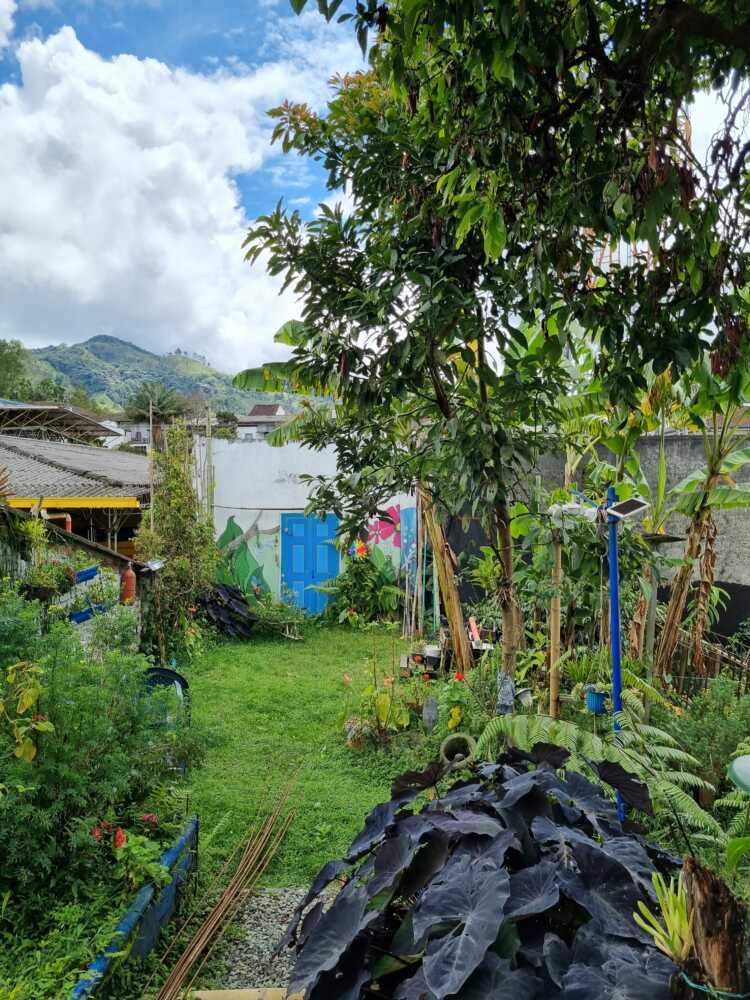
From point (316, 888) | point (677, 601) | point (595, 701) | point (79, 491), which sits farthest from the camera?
point (79, 491)

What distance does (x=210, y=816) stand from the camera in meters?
4.61

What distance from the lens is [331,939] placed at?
5.86ft

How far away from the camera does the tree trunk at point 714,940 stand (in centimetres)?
132

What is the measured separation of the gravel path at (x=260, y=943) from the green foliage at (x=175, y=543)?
513 centimetres

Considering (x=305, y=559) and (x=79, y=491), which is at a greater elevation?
(x=79, y=491)

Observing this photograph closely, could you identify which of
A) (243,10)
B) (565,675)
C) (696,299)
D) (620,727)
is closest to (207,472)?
(565,675)

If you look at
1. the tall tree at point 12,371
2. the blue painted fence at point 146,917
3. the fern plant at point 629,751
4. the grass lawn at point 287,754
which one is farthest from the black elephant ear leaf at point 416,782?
the tall tree at point 12,371

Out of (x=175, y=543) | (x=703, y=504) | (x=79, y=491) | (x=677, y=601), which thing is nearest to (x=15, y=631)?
(x=677, y=601)

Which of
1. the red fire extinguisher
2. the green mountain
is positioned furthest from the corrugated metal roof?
the green mountain

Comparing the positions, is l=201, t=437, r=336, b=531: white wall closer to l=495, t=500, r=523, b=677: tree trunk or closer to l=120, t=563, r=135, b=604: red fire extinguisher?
l=120, t=563, r=135, b=604: red fire extinguisher

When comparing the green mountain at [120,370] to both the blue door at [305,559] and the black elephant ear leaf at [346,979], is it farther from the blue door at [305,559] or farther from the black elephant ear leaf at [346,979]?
the black elephant ear leaf at [346,979]

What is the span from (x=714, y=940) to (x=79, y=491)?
935cm

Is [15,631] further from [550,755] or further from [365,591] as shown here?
[365,591]

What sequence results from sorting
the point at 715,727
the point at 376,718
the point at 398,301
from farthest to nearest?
the point at 376,718, the point at 715,727, the point at 398,301
